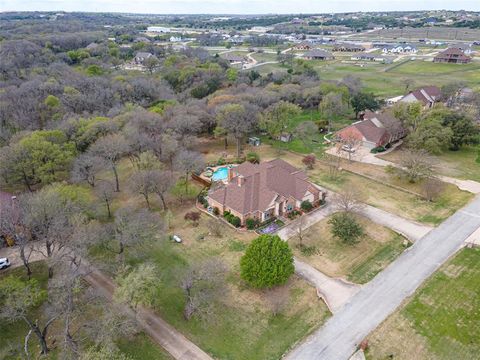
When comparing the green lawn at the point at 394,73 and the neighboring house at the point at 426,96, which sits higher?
the neighboring house at the point at 426,96

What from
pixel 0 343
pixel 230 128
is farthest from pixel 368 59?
pixel 0 343

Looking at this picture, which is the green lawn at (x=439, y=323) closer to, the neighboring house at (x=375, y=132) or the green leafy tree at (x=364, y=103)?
the neighboring house at (x=375, y=132)

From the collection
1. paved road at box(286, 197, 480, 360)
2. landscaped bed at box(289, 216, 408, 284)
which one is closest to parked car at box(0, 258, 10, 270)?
paved road at box(286, 197, 480, 360)

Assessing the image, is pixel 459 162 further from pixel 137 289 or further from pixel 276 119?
pixel 137 289

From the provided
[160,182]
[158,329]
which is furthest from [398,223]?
[158,329]

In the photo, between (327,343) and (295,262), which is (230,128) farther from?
(327,343)

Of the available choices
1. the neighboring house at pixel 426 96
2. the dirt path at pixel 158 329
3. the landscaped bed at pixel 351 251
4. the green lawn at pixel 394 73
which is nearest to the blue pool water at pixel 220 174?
the landscaped bed at pixel 351 251

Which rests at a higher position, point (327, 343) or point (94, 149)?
point (94, 149)
